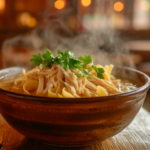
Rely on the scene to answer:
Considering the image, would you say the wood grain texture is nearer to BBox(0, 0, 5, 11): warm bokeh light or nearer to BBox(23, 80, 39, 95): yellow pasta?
BBox(23, 80, 39, 95): yellow pasta

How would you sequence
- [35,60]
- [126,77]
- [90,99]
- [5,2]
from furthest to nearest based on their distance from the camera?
[5,2] < [126,77] < [35,60] < [90,99]

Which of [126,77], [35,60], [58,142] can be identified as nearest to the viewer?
[58,142]

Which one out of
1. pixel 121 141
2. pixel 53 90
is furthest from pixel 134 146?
pixel 53 90

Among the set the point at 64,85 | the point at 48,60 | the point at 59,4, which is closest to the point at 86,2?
the point at 59,4

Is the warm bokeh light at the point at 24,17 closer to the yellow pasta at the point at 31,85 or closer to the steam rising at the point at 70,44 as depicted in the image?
the steam rising at the point at 70,44

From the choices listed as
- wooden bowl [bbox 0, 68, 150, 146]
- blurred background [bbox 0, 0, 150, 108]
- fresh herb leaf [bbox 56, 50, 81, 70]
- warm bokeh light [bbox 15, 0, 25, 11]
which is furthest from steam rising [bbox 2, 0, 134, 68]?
wooden bowl [bbox 0, 68, 150, 146]

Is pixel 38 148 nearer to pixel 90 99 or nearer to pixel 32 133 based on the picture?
pixel 32 133
